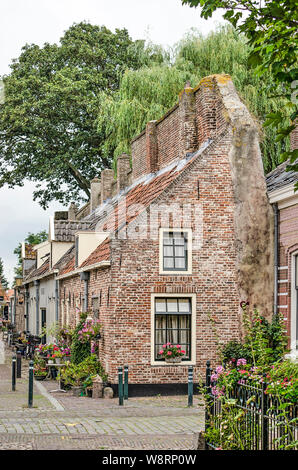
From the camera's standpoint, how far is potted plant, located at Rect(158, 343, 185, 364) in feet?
59.4

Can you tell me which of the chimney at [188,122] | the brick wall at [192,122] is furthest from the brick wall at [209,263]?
the chimney at [188,122]

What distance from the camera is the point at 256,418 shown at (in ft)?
28.7

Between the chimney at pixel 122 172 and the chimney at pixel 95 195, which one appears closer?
the chimney at pixel 122 172

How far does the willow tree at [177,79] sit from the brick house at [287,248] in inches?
487

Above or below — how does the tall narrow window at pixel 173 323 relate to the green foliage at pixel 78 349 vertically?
above

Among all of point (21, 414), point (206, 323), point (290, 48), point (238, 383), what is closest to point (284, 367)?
point (238, 383)

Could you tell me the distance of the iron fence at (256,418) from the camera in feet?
26.6

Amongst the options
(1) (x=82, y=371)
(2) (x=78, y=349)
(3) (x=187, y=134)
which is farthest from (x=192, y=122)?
(1) (x=82, y=371)

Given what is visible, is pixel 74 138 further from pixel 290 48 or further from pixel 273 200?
pixel 290 48

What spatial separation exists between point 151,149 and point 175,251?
6771mm

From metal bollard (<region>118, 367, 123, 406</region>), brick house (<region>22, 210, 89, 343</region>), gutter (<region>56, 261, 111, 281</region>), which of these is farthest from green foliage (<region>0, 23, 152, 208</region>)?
metal bollard (<region>118, 367, 123, 406</region>)

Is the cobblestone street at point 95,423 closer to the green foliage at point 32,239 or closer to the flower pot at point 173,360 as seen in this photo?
the flower pot at point 173,360

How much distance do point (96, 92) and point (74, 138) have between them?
114 inches

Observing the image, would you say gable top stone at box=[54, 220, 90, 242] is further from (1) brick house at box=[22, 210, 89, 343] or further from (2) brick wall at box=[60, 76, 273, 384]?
(2) brick wall at box=[60, 76, 273, 384]
